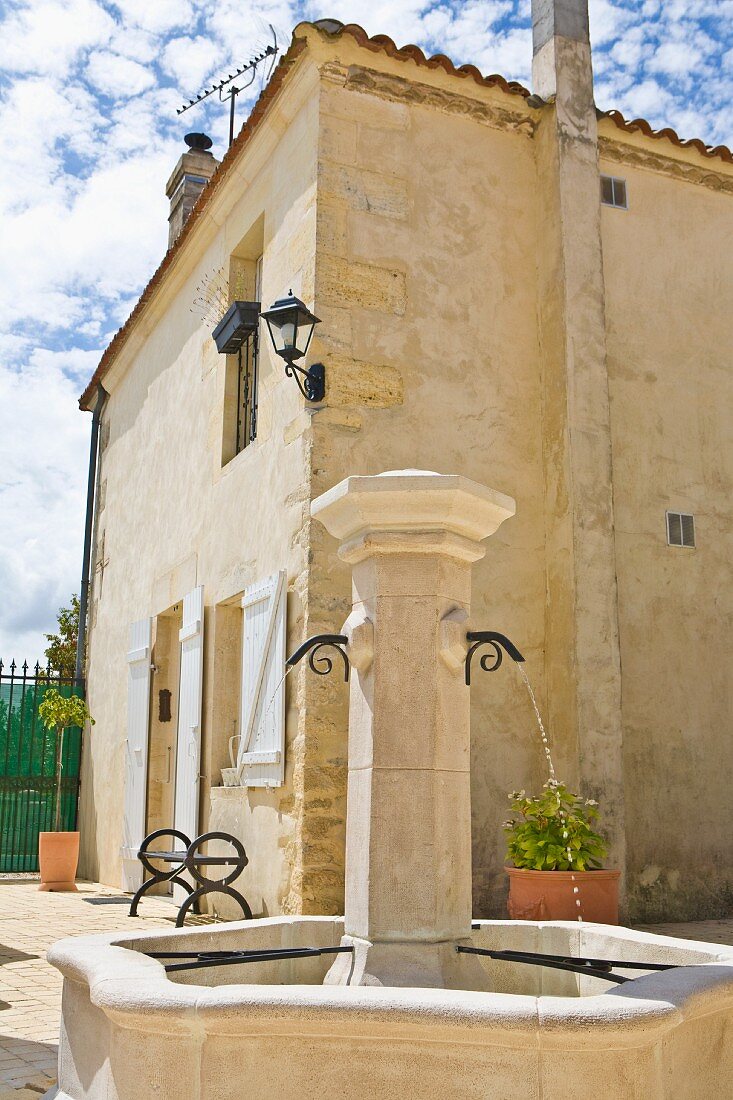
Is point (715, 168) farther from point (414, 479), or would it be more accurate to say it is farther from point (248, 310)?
point (414, 479)

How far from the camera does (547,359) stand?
23.6ft

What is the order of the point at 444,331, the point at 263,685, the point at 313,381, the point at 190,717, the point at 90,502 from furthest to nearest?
1. the point at 90,502
2. the point at 190,717
3. the point at 444,331
4. the point at 263,685
5. the point at 313,381

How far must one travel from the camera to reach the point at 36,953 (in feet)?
19.4

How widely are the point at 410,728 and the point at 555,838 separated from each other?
2664 millimetres

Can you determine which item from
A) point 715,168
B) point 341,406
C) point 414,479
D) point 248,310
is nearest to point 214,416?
point 248,310

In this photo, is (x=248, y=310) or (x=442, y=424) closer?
(x=442, y=424)

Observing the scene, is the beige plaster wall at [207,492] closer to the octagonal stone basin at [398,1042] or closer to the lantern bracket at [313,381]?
the lantern bracket at [313,381]

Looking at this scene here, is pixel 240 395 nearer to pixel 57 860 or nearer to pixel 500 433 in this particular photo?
pixel 500 433

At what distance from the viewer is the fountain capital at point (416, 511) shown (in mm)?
3275

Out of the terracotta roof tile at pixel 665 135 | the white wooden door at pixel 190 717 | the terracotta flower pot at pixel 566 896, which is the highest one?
the terracotta roof tile at pixel 665 135

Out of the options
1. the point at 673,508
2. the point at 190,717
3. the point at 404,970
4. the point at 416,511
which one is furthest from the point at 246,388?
the point at 404,970

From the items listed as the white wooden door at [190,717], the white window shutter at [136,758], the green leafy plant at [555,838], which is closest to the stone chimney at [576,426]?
the green leafy plant at [555,838]

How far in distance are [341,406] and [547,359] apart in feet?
5.21

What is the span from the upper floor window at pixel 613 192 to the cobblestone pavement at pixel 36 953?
565cm
